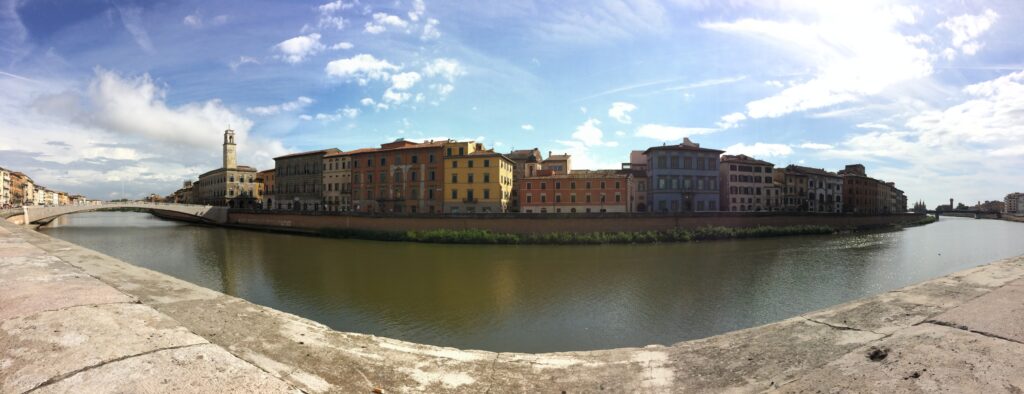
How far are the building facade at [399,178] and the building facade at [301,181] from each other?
272 inches

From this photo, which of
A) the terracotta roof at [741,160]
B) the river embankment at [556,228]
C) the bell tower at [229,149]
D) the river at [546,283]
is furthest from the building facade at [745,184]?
the bell tower at [229,149]

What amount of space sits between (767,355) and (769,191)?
63.1 meters

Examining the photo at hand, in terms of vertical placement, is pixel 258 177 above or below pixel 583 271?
above

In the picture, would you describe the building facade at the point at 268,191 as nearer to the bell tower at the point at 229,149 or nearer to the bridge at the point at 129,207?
the bridge at the point at 129,207

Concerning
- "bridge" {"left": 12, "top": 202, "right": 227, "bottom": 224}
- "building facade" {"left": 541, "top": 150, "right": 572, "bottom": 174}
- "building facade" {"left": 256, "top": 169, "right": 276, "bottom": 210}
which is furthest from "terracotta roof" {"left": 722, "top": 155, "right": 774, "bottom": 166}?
"bridge" {"left": 12, "top": 202, "right": 227, "bottom": 224}

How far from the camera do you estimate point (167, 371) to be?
129 inches

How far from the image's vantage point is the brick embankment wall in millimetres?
38531

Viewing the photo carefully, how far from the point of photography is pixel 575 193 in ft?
151

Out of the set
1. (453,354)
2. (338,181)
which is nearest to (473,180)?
(338,181)

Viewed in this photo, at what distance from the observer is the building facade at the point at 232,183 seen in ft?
252

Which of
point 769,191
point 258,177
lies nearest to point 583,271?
point 769,191

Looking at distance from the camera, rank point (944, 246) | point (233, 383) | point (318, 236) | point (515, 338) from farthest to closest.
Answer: point (318, 236) → point (944, 246) → point (515, 338) → point (233, 383)

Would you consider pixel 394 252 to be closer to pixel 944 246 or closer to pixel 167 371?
pixel 167 371

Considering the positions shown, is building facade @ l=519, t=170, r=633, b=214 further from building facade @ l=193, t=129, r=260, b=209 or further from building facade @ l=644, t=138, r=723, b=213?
building facade @ l=193, t=129, r=260, b=209
